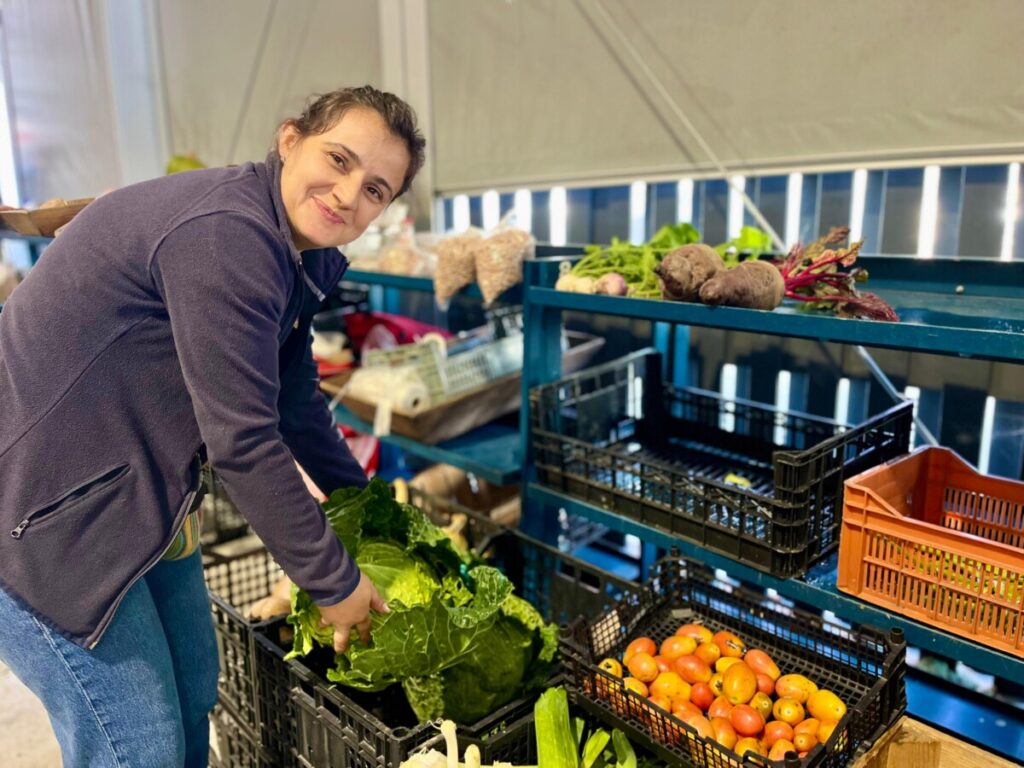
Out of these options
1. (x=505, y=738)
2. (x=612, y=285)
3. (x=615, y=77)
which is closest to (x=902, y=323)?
(x=612, y=285)

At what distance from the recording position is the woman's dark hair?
1337 millimetres

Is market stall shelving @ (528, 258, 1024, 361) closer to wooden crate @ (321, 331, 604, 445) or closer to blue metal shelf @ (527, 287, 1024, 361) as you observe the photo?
blue metal shelf @ (527, 287, 1024, 361)

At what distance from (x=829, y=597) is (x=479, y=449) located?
52.2 inches

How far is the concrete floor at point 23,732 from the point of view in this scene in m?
2.39

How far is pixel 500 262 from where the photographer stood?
236 centimetres

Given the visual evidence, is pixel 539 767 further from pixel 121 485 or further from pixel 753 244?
pixel 753 244

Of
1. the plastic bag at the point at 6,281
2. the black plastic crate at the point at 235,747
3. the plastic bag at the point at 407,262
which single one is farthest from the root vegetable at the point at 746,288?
the plastic bag at the point at 6,281

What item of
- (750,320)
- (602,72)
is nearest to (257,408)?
(750,320)

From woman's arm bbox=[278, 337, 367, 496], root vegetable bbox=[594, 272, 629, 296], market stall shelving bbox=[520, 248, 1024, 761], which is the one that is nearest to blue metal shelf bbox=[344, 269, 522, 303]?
market stall shelving bbox=[520, 248, 1024, 761]

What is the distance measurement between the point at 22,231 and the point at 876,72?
246 cm

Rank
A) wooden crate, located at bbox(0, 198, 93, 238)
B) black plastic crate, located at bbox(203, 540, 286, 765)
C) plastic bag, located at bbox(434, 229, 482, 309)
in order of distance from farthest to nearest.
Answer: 1. plastic bag, located at bbox(434, 229, 482, 309)
2. wooden crate, located at bbox(0, 198, 93, 238)
3. black plastic crate, located at bbox(203, 540, 286, 765)

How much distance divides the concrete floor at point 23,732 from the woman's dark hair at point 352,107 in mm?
2167

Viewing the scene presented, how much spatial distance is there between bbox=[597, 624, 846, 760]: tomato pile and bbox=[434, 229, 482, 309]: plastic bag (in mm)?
1270

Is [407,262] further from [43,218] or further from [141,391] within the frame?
[141,391]
